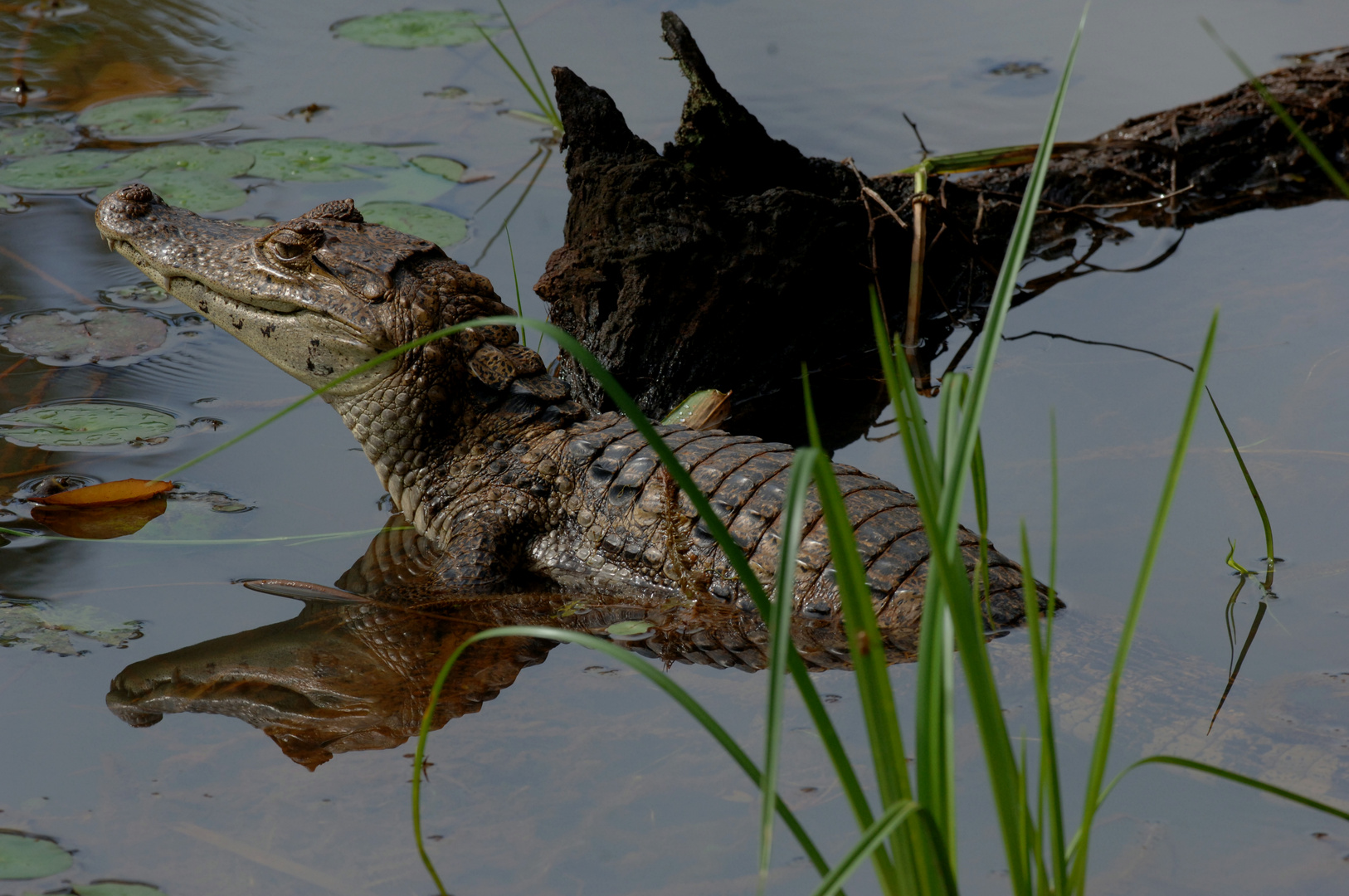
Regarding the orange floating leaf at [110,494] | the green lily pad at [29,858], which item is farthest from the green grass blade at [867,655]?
the orange floating leaf at [110,494]

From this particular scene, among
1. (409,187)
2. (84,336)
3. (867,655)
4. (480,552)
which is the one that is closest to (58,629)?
(480,552)

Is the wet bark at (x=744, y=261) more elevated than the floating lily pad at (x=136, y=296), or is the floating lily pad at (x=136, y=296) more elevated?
the wet bark at (x=744, y=261)

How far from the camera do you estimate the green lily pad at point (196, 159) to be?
5.67 metres

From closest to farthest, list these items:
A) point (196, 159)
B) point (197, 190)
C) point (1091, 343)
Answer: point (1091, 343)
point (197, 190)
point (196, 159)

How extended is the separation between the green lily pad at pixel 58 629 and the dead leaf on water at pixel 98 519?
39 centimetres

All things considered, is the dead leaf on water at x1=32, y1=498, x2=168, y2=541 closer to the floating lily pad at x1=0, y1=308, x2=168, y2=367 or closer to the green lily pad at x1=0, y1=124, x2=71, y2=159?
the floating lily pad at x1=0, y1=308, x2=168, y2=367

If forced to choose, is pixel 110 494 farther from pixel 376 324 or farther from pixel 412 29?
pixel 412 29

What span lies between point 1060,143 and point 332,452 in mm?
4163

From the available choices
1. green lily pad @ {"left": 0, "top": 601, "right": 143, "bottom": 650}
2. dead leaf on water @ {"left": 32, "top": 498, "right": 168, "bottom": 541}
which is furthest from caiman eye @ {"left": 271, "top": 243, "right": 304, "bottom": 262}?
green lily pad @ {"left": 0, "top": 601, "right": 143, "bottom": 650}

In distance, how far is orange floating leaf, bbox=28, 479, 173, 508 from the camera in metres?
3.51

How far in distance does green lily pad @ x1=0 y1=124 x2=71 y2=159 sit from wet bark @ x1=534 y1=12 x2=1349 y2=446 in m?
3.20

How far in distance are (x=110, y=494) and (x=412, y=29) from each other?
4.69m

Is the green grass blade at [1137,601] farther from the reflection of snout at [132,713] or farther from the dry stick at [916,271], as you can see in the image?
the dry stick at [916,271]

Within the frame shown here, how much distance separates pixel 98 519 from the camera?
3.53 meters
